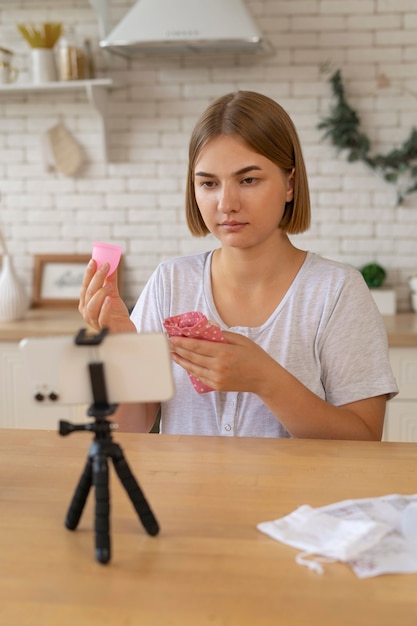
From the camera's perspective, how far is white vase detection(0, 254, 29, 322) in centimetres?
357

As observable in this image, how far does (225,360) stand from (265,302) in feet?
1.54

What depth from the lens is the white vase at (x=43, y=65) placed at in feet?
11.8

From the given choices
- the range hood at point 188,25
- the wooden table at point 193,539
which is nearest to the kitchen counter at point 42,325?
the range hood at point 188,25

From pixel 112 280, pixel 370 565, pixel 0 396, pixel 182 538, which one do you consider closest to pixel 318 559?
pixel 370 565

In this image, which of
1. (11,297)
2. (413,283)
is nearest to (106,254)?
(11,297)

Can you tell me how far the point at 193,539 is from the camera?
3.73ft

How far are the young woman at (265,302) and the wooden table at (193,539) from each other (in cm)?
25

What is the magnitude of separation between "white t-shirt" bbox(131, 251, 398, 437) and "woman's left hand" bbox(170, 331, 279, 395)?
308 mm

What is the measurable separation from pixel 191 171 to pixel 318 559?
1.12 m

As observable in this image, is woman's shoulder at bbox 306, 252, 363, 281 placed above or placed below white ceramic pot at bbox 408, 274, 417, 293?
above

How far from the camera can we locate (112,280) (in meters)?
1.72

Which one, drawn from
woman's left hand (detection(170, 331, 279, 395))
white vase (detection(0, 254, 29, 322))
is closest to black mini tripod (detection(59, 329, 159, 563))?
woman's left hand (detection(170, 331, 279, 395))

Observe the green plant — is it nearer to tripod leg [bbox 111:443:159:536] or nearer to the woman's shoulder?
the woman's shoulder

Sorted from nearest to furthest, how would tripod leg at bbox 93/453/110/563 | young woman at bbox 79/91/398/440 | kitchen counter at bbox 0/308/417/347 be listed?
tripod leg at bbox 93/453/110/563
young woman at bbox 79/91/398/440
kitchen counter at bbox 0/308/417/347
